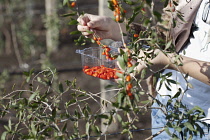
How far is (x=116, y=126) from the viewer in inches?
112

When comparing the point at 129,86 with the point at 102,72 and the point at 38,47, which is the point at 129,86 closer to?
the point at 102,72

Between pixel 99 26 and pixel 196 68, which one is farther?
pixel 99 26

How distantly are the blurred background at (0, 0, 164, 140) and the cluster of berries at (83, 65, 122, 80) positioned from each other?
87.8 inches

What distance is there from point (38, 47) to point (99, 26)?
3.08 m

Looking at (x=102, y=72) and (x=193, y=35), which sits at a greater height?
(x=193, y=35)

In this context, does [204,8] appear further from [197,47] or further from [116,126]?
[116,126]

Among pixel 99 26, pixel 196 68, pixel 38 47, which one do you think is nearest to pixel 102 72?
pixel 99 26

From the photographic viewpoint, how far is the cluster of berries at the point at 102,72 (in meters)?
1.23

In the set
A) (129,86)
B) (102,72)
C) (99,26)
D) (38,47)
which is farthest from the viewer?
(38,47)

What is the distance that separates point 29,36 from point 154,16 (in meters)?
3.51

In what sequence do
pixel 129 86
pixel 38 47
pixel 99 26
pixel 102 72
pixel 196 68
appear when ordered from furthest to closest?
1. pixel 38 47
2. pixel 99 26
3. pixel 102 72
4. pixel 196 68
5. pixel 129 86

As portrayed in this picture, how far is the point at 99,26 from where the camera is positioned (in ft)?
4.61

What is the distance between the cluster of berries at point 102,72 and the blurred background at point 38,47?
7.32ft

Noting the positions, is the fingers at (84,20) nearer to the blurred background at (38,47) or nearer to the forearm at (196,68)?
the forearm at (196,68)
